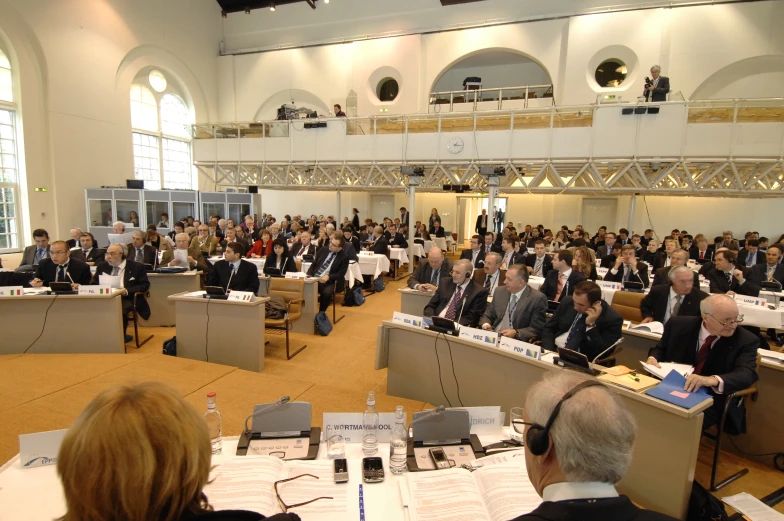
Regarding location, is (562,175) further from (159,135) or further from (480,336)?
(159,135)

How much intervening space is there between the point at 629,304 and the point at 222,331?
4.93 meters

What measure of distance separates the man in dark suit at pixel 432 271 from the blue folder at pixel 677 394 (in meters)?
3.51

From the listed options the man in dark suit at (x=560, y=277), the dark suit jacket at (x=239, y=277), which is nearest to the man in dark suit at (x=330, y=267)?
the dark suit jacket at (x=239, y=277)

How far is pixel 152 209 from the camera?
1409cm

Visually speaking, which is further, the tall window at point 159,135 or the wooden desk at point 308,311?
the tall window at point 159,135

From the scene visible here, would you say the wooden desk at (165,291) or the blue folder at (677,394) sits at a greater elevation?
A: the blue folder at (677,394)

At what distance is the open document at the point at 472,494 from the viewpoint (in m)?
1.66

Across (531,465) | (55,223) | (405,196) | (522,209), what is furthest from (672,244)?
(55,223)

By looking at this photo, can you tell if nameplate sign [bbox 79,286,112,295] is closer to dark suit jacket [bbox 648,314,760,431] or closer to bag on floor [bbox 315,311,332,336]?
bag on floor [bbox 315,311,332,336]

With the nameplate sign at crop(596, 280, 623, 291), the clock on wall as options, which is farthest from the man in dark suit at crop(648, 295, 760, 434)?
the clock on wall

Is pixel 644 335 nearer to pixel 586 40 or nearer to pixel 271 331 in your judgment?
pixel 271 331

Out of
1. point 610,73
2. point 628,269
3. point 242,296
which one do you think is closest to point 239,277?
point 242,296

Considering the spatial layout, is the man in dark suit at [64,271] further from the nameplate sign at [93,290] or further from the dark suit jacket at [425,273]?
the dark suit jacket at [425,273]

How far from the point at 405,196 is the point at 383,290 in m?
10.7
